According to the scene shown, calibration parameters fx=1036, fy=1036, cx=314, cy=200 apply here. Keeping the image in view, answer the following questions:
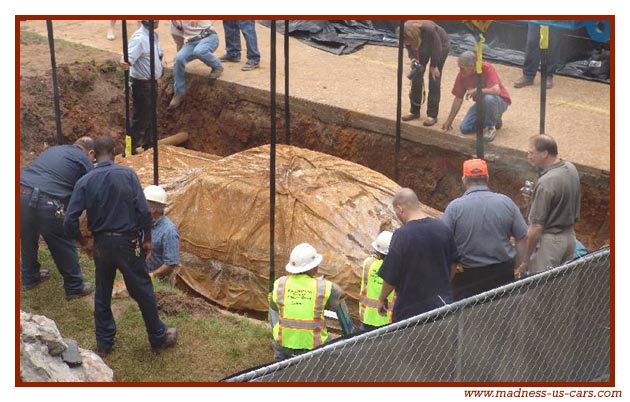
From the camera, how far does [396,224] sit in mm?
10367

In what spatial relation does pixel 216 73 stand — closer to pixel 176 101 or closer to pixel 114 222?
pixel 176 101

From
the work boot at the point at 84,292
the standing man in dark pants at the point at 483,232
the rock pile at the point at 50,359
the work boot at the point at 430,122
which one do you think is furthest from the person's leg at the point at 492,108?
the rock pile at the point at 50,359

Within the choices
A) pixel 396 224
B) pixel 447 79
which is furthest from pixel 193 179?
pixel 447 79

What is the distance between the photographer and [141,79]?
43.2ft

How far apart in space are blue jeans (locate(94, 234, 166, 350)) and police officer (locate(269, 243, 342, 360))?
1.19 m

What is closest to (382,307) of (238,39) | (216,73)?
(216,73)

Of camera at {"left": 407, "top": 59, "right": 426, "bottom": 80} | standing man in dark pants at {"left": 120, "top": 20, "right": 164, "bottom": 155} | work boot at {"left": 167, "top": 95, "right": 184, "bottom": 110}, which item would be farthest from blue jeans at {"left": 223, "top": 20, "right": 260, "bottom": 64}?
camera at {"left": 407, "top": 59, "right": 426, "bottom": 80}

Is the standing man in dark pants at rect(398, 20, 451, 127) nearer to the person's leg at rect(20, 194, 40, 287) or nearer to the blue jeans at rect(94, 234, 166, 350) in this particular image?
the person's leg at rect(20, 194, 40, 287)

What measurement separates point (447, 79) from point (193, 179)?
441cm

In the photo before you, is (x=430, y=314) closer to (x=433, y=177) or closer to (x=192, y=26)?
(x=433, y=177)

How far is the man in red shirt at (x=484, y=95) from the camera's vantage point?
1170cm

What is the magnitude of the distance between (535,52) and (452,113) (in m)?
1.77

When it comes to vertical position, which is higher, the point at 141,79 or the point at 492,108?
the point at 141,79
